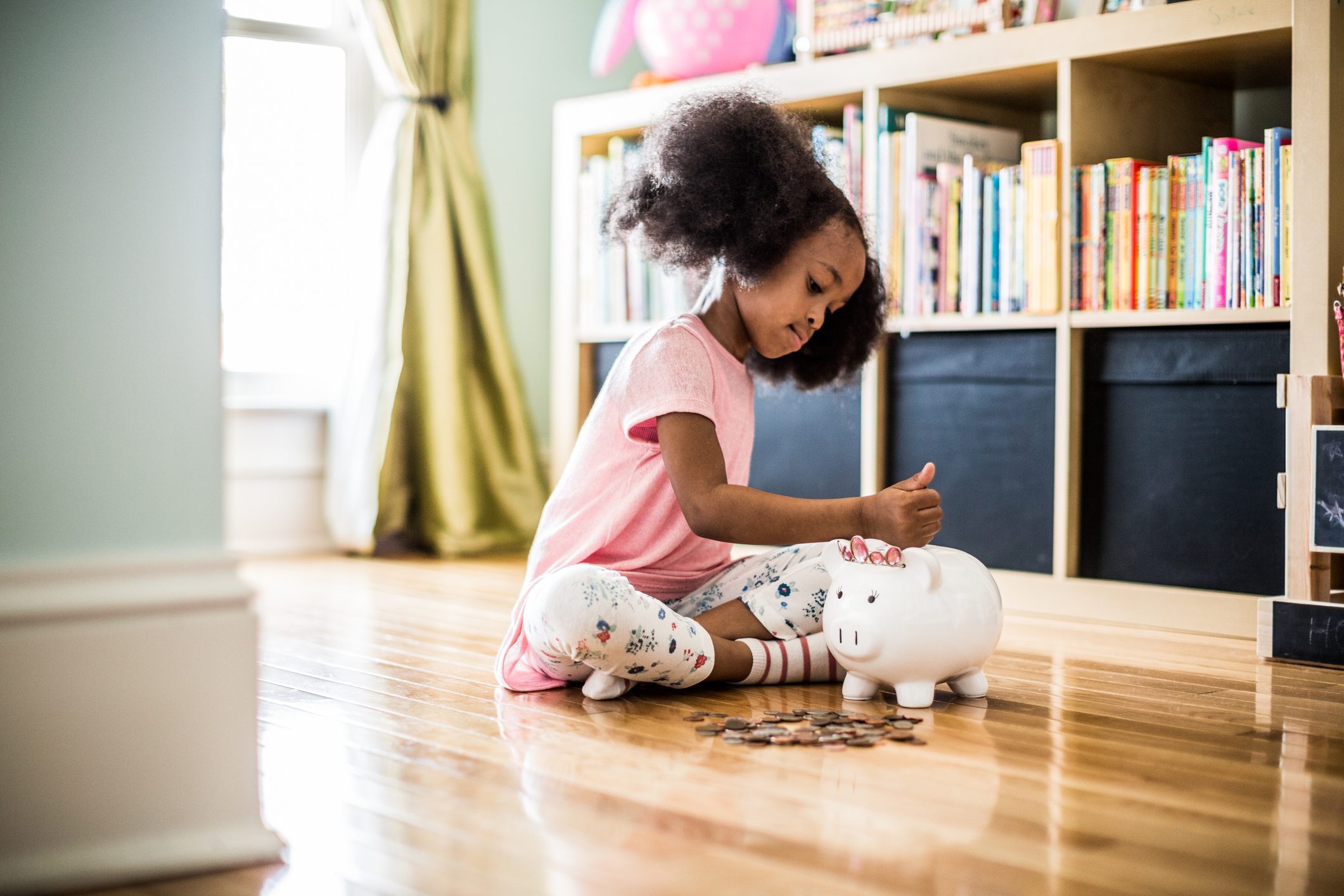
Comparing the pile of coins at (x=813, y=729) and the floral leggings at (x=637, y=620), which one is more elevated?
the floral leggings at (x=637, y=620)

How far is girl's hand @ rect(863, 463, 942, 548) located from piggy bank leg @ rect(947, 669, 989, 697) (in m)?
0.17

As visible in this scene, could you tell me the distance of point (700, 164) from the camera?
5.21 feet

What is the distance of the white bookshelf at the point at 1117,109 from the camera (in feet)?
6.06

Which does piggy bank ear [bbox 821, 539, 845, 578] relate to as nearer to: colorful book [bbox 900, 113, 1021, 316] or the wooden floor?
the wooden floor

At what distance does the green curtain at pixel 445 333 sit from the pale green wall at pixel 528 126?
0.79 feet

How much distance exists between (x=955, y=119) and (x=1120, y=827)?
1743 millimetres

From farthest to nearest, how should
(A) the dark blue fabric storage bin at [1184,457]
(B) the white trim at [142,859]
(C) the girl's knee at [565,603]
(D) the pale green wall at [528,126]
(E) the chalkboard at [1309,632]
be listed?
(D) the pale green wall at [528,126]
(A) the dark blue fabric storage bin at [1184,457]
(E) the chalkboard at [1309,632]
(C) the girl's knee at [565,603]
(B) the white trim at [142,859]

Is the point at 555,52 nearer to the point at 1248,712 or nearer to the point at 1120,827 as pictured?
the point at 1248,712

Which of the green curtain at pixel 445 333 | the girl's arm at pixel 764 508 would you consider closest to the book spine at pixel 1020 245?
the girl's arm at pixel 764 508

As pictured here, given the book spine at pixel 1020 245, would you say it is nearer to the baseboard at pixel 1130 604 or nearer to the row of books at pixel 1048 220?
the row of books at pixel 1048 220

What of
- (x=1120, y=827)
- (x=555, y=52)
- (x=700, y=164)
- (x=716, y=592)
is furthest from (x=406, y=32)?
(x=1120, y=827)

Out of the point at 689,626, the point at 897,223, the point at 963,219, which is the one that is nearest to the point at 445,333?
the point at 897,223

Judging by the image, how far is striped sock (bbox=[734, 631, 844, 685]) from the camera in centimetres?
156

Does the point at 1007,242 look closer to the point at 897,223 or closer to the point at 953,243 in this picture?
the point at 953,243
